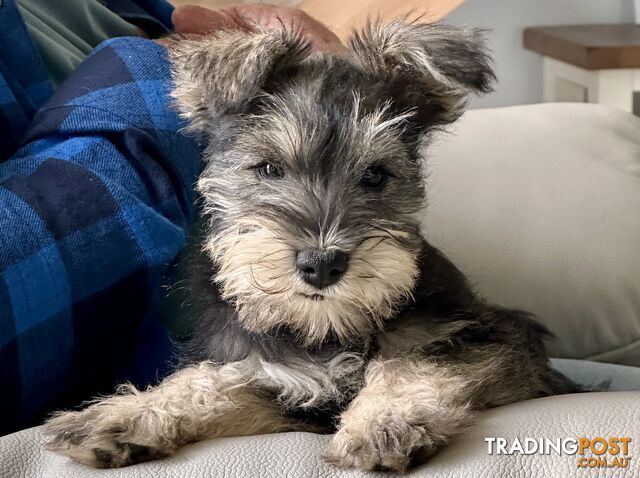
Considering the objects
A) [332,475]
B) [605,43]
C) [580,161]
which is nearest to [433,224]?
[580,161]

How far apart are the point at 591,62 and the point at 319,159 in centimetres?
277

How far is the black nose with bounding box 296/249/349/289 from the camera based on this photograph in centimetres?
151

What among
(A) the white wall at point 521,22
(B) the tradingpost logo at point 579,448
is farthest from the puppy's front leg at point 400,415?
(A) the white wall at point 521,22

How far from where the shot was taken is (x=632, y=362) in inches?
98.7

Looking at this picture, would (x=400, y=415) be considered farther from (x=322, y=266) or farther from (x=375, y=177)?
(x=375, y=177)

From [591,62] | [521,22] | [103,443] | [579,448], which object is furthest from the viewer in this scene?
[521,22]

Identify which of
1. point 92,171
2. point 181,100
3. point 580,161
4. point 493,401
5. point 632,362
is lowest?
point 632,362

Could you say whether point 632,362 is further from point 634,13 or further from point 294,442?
point 634,13

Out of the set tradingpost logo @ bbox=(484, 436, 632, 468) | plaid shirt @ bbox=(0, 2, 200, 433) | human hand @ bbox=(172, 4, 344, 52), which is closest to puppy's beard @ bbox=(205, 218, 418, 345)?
plaid shirt @ bbox=(0, 2, 200, 433)

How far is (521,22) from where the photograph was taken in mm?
4703

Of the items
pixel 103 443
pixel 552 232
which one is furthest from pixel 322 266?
pixel 552 232

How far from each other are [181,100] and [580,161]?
4.43 feet

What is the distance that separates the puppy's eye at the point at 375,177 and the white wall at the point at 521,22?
299 centimetres

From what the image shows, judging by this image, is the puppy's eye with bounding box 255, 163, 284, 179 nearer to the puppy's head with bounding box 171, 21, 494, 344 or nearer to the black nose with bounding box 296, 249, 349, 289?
the puppy's head with bounding box 171, 21, 494, 344
